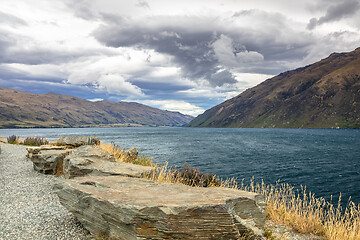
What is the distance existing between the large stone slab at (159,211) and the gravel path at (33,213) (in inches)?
33.7

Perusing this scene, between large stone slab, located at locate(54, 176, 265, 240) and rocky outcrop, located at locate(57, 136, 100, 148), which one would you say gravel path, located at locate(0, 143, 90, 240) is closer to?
large stone slab, located at locate(54, 176, 265, 240)

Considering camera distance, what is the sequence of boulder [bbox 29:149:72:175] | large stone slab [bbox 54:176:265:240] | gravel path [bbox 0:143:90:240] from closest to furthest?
large stone slab [bbox 54:176:265:240], gravel path [bbox 0:143:90:240], boulder [bbox 29:149:72:175]

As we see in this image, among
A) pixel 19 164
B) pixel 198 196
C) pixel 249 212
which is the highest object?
pixel 198 196

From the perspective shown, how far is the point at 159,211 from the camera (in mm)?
5625

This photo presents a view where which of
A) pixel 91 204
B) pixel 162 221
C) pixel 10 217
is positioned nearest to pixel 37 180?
pixel 10 217

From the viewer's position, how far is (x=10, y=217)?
871 cm

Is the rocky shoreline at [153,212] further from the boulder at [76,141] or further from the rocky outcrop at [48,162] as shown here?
the boulder at [76,141]

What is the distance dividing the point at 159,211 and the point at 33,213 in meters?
6.60

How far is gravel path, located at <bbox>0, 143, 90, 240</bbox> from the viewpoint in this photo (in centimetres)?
727

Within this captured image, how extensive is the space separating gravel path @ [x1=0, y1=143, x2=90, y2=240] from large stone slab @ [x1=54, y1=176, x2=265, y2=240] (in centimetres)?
86

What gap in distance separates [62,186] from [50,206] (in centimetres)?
285

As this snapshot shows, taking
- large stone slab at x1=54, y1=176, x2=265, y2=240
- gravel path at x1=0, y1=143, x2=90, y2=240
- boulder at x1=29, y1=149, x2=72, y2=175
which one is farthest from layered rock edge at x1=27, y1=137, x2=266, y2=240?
boulder at x1=29, y1=149, x2=72, y2=175

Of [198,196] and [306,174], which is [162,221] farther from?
[306,174]

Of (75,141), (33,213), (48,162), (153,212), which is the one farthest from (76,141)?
(153,212)
